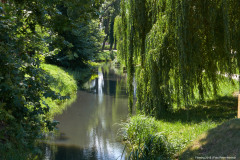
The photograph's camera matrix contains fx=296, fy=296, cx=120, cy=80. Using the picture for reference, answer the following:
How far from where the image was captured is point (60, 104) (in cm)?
1469

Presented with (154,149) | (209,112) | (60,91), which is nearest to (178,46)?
(209,112)

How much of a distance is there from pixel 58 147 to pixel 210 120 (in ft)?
14.6

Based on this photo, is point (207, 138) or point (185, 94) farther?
point (185, 94)

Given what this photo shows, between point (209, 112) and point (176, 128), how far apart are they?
1626 millimetres

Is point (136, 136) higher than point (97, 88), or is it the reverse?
point (97, 88)

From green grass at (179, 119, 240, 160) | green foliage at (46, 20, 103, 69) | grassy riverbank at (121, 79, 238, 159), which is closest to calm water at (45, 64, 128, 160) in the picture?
grassy riverbank at (121, 79, 238, 159)

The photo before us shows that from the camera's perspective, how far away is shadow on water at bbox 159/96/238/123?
8234 mm

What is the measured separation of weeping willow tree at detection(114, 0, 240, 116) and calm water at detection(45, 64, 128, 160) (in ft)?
5.74

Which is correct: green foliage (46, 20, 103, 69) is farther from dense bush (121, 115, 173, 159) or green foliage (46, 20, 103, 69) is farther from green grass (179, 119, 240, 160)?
green grass (179, 119, 240, 160)

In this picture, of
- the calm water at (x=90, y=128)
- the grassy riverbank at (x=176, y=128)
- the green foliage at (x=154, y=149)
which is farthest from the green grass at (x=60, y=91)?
the green foliage at (x=154, y=149)

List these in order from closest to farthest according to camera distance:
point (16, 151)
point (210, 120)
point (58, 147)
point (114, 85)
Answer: point (16, 151)
point (210, 120)
point (58, 147)
point (114, 85)

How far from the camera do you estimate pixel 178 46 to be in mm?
7980

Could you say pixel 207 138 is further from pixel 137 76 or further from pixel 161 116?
pixel 137 76

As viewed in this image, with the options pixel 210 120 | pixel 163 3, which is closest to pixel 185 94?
pixel 210 120
